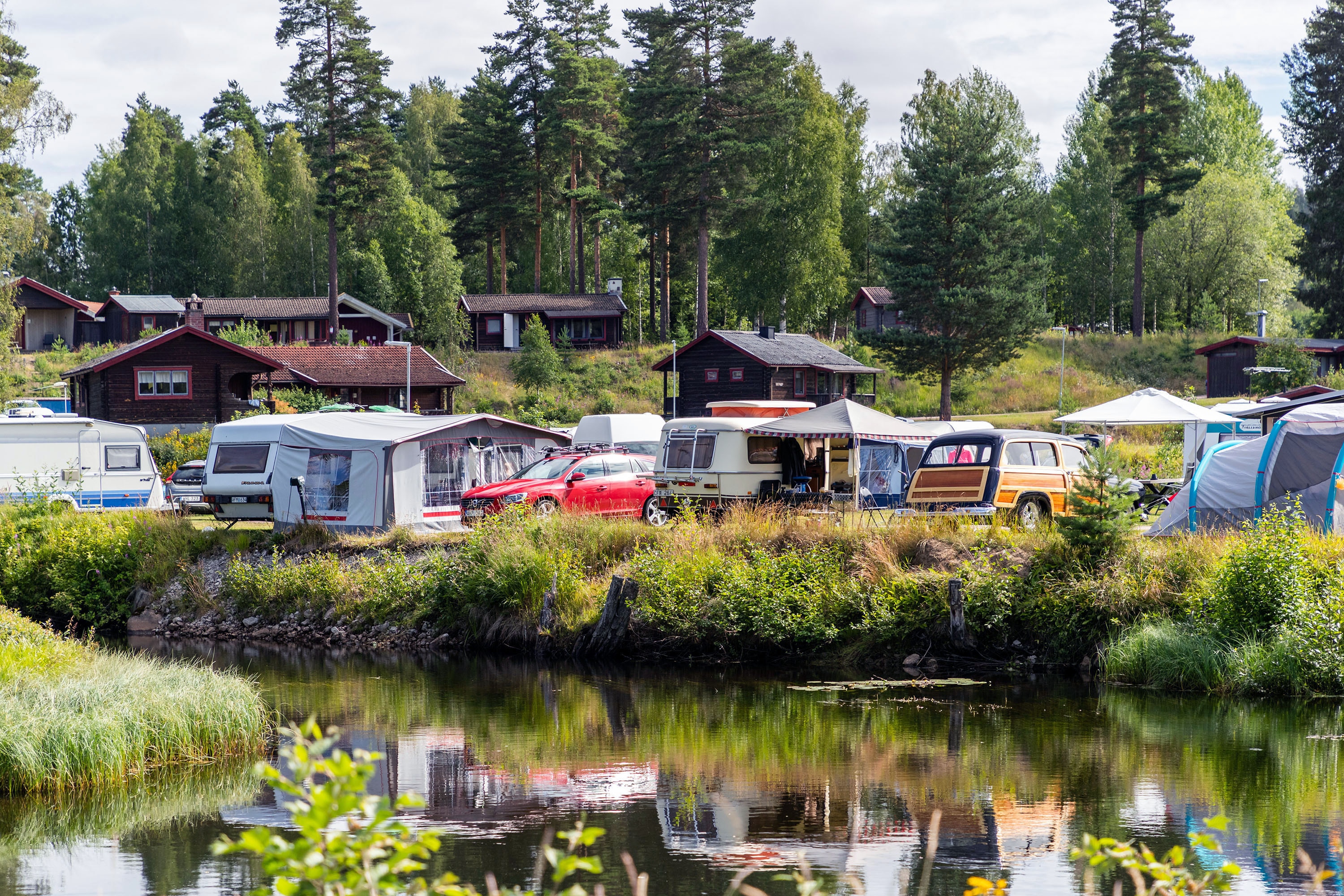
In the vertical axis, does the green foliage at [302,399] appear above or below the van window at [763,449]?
above

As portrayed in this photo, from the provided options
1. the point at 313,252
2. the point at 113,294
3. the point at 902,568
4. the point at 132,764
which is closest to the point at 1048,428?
the point at 902,568

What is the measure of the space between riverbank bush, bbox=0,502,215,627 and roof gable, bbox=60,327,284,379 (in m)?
23.3

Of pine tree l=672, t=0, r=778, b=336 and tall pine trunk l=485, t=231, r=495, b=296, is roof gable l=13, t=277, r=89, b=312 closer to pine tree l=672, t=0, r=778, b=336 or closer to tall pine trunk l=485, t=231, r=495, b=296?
tall pine trunk l=485, t=231, r=495, b=296

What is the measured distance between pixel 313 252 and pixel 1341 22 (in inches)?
2149

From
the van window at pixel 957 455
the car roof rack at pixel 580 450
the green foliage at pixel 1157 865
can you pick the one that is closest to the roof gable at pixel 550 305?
the car roof rack at pixel 580 450

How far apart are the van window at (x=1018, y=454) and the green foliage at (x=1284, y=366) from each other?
1285 inches

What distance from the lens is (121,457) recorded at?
30.7 m

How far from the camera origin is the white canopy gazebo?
29594mm

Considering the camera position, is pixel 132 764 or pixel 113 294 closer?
pixel 132 764

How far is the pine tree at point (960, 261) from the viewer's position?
1849 inches

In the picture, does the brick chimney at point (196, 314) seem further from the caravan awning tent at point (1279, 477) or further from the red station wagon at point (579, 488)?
the caravan awning tent at point (1279, 477)

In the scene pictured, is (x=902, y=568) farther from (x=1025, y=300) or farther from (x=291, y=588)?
(x=1025, y=300)

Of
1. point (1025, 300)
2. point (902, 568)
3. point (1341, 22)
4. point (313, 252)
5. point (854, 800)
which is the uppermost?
point (1341, 22)

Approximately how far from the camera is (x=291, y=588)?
945 inches
